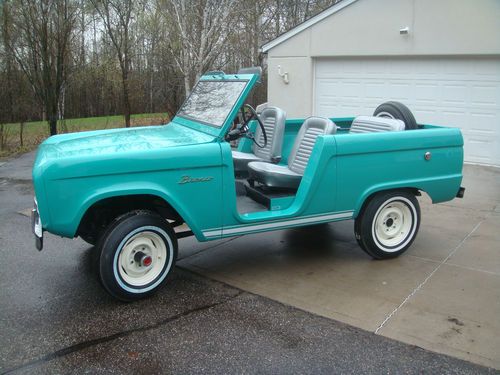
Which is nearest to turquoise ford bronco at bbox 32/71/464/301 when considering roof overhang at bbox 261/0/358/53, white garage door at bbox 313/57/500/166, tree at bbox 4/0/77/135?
white garage door at bbox 313/57/500/166

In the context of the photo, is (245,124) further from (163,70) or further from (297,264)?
(163,70)

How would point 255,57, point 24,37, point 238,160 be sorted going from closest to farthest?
point 238,160 → point 24,37 → point 255,57

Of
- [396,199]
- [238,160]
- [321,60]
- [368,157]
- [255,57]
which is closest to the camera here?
[368,157]

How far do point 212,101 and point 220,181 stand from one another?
47.3 inches

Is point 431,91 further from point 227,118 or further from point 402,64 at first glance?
point 227,118

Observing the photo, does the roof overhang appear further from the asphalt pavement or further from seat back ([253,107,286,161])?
the asphalt pavement

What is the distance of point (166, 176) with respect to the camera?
4.16 m

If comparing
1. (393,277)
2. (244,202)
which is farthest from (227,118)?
(393,277)

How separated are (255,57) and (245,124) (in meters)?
17.6

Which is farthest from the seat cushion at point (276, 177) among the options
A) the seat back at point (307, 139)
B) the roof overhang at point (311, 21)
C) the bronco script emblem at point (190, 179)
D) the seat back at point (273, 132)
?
the roof overhang at point (311, 21)

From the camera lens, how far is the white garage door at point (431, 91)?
1020 centimetres

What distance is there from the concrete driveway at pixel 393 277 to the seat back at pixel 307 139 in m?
0.94

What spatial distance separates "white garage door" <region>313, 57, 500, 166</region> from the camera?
1020 centimetres

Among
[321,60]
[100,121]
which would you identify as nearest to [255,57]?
[100,121]
